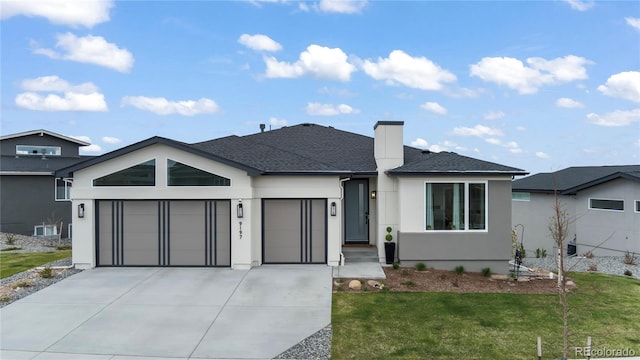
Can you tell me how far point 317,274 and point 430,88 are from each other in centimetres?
1339

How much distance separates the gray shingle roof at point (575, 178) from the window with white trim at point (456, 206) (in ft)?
21.5

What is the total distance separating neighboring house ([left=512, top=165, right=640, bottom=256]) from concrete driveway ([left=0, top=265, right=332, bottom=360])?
10387 mm

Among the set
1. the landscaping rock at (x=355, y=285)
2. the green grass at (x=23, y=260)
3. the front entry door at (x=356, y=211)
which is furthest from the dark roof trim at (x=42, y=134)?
the landscaping rock at (x=355, y=285)

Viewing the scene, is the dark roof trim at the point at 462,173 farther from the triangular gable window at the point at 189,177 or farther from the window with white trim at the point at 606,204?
the window with white trim at the point at 606,204

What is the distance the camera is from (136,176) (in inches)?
489

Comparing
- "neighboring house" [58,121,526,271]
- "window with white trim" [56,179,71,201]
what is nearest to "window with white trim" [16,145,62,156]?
"window with white trim" [56,179,71,201]

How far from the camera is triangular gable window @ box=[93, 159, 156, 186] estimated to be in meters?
12.4

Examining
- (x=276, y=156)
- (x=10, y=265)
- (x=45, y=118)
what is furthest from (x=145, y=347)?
(x=45, y=118)

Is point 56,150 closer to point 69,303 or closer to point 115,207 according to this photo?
point 115,207

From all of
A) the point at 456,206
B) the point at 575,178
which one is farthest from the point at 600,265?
the point at 575,178

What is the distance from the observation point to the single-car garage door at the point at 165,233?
1246cm

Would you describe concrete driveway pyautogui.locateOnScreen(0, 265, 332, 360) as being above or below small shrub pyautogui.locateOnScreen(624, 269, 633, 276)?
above

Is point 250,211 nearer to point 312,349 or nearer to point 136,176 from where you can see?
point 136,176

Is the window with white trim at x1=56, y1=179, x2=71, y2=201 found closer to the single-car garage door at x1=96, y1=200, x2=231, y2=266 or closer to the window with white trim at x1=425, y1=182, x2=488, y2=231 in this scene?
the single-car garage door at x1=96, y1=200, x2=231, y2=266
